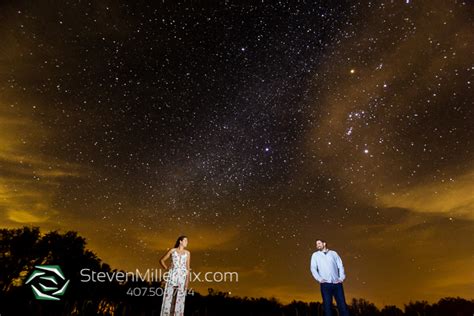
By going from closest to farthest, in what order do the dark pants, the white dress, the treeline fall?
the white dress → the dark pants → the treeline

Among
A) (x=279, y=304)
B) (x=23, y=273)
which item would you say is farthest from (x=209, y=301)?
(x=23, y=273)

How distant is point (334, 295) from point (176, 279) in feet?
10.8

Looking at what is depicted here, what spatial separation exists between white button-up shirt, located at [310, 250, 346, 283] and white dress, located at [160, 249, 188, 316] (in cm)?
278

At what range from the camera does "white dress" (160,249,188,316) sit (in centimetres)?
663

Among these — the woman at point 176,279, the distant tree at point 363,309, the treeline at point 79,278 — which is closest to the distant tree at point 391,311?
the distant tree at point 363,309

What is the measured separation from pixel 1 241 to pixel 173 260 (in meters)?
24.1

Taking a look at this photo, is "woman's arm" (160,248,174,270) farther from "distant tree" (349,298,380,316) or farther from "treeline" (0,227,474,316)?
"treeline" (0,227,474,316)

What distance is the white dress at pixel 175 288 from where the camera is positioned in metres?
6.63

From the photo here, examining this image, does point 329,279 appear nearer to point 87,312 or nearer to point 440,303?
point 87,312

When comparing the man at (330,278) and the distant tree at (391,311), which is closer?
the man at (330,278)

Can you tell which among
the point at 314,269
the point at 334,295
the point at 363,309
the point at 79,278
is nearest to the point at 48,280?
the point at 314,269

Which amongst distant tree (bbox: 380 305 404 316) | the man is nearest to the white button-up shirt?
the man

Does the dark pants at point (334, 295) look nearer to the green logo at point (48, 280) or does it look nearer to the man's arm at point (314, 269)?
the man's arm at point (314, 269)

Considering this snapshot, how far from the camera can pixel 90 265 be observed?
2711cm
